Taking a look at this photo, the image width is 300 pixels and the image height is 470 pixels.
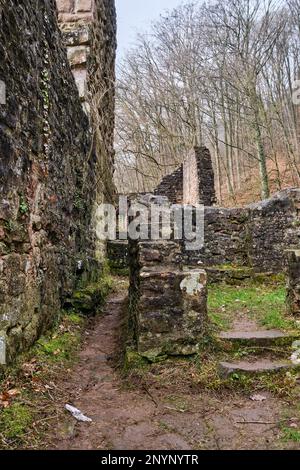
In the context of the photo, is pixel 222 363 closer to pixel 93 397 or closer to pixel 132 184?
pixel 93 397

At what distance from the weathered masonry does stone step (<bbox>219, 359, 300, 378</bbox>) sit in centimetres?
182

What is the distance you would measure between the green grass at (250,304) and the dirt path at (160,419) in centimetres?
142

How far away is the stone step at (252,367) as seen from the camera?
3.42 meters

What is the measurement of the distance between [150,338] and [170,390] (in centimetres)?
55

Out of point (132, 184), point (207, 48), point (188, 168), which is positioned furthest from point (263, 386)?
point (132, 184)

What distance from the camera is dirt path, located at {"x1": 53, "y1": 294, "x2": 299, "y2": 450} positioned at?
8.11ft

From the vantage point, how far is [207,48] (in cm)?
1756

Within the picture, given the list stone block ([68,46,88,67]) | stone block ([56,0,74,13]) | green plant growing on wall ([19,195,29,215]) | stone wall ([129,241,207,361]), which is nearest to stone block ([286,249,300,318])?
stone wall ([129,241,207,361])

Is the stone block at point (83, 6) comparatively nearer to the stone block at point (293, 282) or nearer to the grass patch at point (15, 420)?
the stone block at point (293, 282)

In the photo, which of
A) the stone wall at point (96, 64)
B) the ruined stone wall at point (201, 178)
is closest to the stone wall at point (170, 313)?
the stone wall at point (96, 64)

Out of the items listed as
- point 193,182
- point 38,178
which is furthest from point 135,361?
point 193,182

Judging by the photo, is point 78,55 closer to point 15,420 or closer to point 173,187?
point 15,420

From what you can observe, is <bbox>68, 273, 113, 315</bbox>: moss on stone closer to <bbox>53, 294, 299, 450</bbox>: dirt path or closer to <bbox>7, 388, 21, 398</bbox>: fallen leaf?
<bbox>53, 294, 299, 450</bbox>: dirt path
